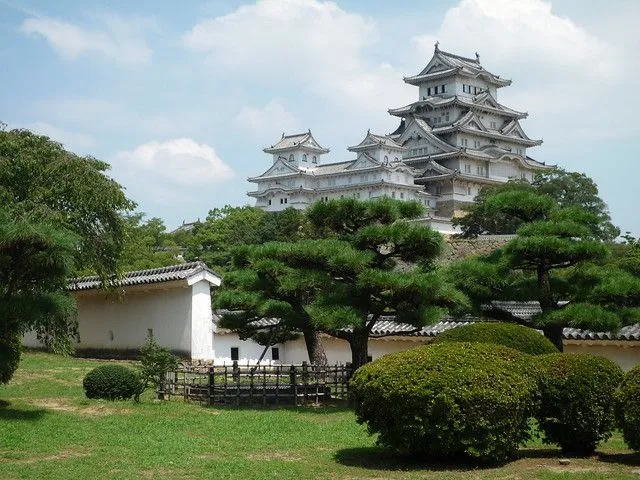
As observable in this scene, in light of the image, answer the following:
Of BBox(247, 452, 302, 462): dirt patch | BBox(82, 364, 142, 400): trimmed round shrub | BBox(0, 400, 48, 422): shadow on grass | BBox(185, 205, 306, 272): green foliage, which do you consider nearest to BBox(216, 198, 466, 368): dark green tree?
BBox(82, 364, 142, 400): trimmed round shrub

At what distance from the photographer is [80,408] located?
16922 mm

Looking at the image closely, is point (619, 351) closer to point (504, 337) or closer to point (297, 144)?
point (504, 337)

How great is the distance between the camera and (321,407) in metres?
18.5

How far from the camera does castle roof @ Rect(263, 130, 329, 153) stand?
8038 cm

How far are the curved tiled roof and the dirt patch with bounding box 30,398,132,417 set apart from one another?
7916 millimetres

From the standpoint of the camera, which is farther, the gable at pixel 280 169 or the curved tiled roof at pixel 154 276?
the gable at pixel 280 169

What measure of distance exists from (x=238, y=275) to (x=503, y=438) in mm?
9477

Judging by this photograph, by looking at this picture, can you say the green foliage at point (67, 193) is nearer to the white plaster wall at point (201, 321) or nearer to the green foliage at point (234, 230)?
the white plaster wall at point (201, 321)

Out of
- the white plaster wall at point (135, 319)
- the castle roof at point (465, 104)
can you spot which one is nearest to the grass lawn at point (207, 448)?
the white plaster wall at point (135, 319)

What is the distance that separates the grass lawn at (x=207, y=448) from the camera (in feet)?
34.8

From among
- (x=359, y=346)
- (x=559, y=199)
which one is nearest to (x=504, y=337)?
(x=359, y=346)

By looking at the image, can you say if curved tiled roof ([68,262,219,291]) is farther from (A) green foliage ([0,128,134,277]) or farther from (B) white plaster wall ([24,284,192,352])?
(A) green foliage ([0,128,134,277])

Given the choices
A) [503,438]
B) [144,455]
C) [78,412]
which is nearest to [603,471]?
[503,438]

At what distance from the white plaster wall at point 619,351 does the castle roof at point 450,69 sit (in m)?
56.4
